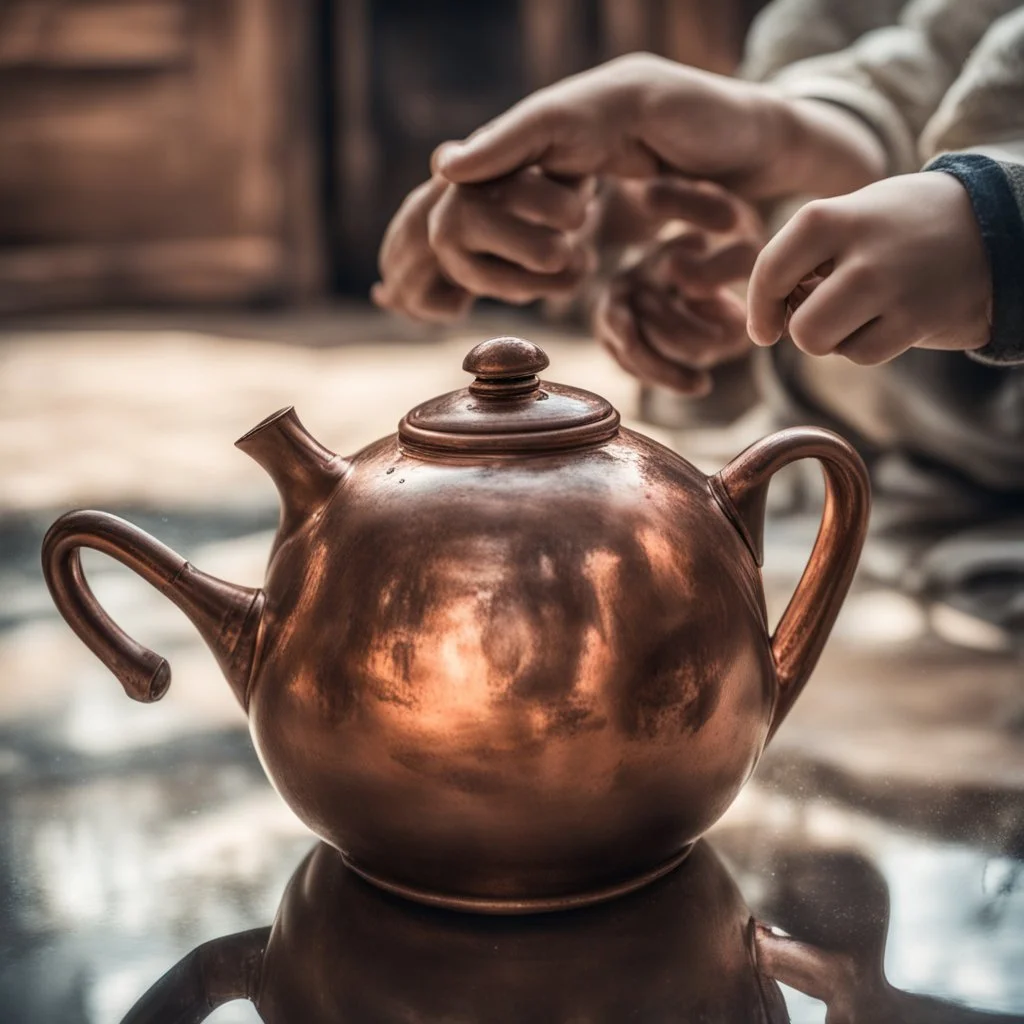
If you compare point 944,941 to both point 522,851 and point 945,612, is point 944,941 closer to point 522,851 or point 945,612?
point 522,851

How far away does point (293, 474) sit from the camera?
59 cm

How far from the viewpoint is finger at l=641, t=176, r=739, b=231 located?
0.92 meters

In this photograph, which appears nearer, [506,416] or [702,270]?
[506,416]

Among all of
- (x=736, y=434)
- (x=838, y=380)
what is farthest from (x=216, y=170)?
(x=838, y=380)

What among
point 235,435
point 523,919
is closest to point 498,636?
point 523,919

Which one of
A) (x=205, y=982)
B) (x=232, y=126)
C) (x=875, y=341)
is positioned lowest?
(x=232, y=126)

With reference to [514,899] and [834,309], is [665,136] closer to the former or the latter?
[834,309]

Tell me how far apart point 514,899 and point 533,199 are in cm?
41

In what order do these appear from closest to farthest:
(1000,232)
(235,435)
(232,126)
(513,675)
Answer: (513,675)
(1000,232)
(235,435)
(232,126)

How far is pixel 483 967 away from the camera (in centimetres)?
55

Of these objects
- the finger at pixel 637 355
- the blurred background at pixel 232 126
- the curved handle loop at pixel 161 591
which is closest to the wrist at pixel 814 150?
the finger at pixel 637 355

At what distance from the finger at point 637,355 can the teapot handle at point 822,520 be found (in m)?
0.29

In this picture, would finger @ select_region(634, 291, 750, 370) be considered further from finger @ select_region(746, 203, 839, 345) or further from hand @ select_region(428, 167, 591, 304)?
finger @ select_region(746, 203, 839, 345)

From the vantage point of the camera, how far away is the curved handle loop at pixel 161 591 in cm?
58
